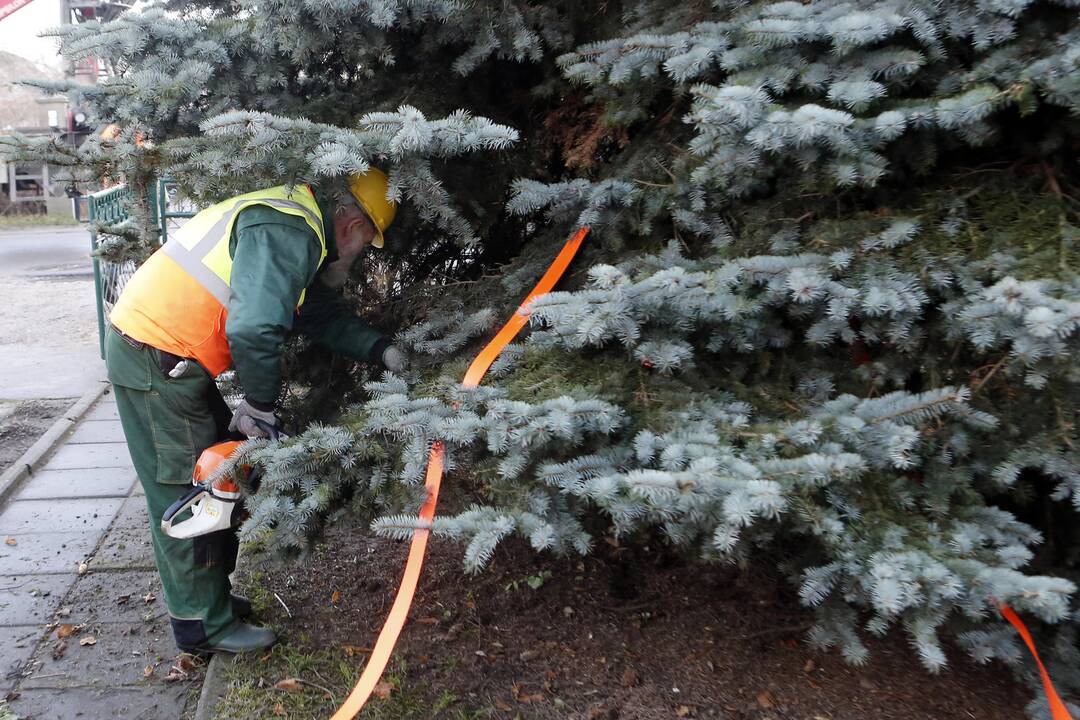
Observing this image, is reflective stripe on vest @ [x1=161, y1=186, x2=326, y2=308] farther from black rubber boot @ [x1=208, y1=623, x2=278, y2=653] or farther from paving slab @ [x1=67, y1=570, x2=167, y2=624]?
paving slab @ [x1=67, y1=570, x2=167, y2=624]

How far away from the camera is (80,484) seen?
4.93 meters

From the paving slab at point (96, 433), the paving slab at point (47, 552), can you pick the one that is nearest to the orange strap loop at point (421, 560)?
the paving slab at point (47, 552)

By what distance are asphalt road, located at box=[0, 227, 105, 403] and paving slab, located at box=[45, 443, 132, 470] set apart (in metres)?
1.26

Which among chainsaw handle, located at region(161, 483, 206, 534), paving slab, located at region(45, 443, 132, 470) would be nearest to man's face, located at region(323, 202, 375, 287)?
chainsaw handle, located at region(161, 483, 206, 534)

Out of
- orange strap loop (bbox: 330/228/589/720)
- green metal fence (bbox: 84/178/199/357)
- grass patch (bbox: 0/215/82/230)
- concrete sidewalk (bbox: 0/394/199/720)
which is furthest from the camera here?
grass patch (bbox: 0/215/82/230)

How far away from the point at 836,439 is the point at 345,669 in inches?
77.0

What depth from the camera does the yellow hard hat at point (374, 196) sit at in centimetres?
→ 284

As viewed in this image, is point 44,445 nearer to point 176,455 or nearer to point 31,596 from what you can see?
point 31,596

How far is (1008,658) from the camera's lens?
2.01 metres

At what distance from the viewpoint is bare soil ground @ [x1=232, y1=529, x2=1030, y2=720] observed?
262 cm

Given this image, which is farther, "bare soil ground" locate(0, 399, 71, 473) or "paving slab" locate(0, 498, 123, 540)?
"bare soil ground" locate(0, 399, 71, 473)

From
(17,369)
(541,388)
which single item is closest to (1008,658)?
(541,388)

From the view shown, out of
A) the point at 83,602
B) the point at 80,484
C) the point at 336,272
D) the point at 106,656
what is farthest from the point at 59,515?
the point at 336,272

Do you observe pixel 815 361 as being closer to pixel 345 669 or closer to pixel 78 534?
pixel 345 669
